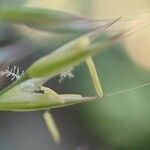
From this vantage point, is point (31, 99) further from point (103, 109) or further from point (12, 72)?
point (103, 109)

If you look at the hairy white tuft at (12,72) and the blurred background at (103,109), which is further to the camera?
the blurred background at (103,109)

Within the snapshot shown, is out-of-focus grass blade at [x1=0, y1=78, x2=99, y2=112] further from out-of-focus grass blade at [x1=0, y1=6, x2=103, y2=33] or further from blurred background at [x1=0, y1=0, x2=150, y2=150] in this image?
blurred background at [x1=0, y1=0, x2=150, y2=150]

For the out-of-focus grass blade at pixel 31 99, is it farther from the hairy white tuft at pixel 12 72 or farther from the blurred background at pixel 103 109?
the blurred background at pixel 103 109

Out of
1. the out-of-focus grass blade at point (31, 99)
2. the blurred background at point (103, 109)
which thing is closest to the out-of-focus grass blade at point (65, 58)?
the out-of-focus grass blade at point (31, 99)

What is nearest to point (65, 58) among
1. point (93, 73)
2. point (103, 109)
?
point (93, 73)

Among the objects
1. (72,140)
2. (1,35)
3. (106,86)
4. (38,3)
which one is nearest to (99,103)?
(106,86)

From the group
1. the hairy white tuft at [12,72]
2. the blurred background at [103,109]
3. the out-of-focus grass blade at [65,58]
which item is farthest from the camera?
the blurred background at [103,109]

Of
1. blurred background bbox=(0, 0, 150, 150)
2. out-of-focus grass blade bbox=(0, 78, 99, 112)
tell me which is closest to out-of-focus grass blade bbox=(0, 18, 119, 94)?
out-of-focus grass blade bbox=(0, 78, 99, 112)
